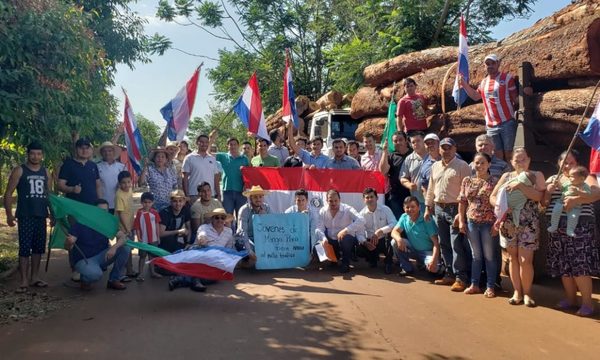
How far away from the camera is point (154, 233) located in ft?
21.9

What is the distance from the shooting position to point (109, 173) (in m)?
7.03

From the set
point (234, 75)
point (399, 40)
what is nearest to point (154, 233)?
point (399, 40)

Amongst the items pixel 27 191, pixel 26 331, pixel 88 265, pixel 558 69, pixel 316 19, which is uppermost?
pixel 316 19

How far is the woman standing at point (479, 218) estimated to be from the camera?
562cm

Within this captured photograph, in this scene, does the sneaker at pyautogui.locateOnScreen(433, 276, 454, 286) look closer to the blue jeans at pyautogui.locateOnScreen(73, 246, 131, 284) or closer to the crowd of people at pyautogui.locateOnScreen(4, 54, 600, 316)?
the crowd of people at pyautogui.locateOnScreen(4, 54, 600, 316)

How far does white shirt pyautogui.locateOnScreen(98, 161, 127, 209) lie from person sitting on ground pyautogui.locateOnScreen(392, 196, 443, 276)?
4042 millimetres

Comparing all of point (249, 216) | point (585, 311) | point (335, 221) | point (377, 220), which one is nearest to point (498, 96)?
point (377, 220)

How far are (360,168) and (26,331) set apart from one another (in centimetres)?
527

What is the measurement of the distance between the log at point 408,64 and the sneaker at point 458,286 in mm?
4552

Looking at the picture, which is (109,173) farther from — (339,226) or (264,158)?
(339,226)

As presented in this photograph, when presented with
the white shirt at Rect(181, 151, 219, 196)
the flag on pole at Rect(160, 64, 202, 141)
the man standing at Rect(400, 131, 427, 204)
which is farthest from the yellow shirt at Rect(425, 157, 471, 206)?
the flag on pole at Rect(160, 64, 202, 141)

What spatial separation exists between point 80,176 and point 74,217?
0.61m

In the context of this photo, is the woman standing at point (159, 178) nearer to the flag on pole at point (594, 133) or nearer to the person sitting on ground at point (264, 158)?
the person sitting on ground at point (264, 158)

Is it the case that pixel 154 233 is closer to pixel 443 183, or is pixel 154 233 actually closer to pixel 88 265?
pixel 88 265
